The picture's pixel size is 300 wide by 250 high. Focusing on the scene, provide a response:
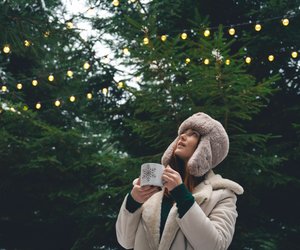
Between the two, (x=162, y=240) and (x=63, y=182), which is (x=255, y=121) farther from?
(x=162, y=240)

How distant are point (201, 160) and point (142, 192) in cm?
32

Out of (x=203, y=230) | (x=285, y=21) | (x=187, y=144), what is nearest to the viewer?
(x=203, y=230)

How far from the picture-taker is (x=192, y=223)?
227cm

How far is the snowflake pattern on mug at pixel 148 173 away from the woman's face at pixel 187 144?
32 cm

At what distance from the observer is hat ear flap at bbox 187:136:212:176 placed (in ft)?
8.29

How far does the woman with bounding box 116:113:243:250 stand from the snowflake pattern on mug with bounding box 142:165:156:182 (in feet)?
0.16

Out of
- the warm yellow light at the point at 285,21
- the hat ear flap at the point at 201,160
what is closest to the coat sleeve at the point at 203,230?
the hat ear flap at the point at 201,160

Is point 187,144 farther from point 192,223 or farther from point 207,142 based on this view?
point 192,223

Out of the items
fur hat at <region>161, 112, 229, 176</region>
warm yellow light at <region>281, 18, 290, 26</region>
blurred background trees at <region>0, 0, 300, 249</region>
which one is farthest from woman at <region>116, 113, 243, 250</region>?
warm yellow light at <region>281, 18, 290, 26</region>

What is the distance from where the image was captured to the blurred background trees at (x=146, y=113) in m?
5.16

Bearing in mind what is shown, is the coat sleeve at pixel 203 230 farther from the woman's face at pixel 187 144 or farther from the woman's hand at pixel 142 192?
the woman's face at pixel 187 144

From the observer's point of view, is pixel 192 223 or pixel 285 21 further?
pixel 285 21

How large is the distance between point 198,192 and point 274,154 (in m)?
3.80

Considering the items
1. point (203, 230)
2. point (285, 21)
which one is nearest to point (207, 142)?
point (203, 230)
